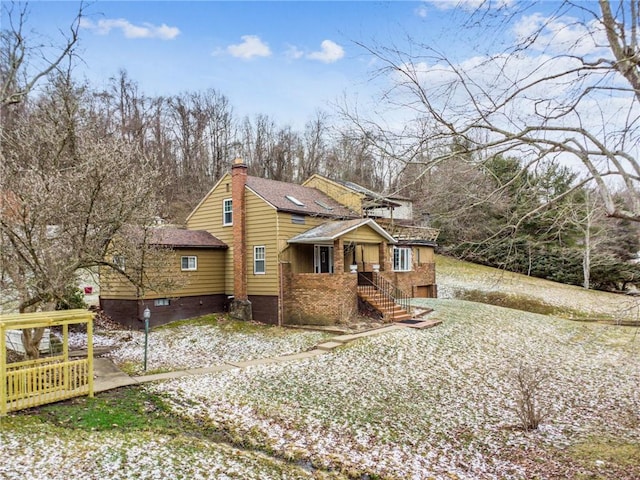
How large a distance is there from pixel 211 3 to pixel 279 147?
34365 mm

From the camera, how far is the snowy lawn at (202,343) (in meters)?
12.9

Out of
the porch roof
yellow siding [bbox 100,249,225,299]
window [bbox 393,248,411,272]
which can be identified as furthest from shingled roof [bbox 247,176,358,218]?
window [bbox 393,248,411,272]

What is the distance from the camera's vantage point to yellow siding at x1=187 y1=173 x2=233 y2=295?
20.1m

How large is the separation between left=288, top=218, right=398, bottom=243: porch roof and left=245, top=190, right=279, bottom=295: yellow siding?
0.97 metres

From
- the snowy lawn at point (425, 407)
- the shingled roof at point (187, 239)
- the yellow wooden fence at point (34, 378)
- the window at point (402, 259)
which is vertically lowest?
the snowy lawn at point (425, 407)

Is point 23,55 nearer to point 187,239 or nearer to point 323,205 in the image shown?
point 187,239

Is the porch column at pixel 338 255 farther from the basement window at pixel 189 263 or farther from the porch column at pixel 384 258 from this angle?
the basement window at pixel 189 263

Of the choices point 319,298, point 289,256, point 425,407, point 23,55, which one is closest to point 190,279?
point 289,256

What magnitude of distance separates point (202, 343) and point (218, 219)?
7226mm

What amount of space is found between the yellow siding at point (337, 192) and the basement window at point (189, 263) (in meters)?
8.35

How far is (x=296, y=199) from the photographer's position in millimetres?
20078

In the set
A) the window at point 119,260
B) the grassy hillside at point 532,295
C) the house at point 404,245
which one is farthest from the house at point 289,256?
the grassy hillside at point 532,295

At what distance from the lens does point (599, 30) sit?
4531mm

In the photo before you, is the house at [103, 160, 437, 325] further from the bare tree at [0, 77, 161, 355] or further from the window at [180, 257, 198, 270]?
the bare tree at [0, 77, 161, 355]
